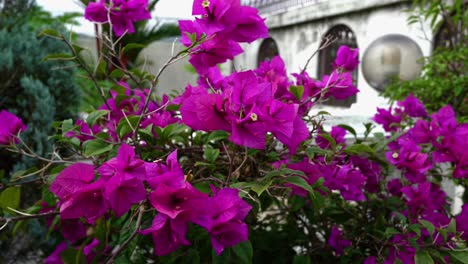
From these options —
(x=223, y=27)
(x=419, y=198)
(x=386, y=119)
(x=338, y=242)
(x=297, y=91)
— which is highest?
(x=223, y=27)

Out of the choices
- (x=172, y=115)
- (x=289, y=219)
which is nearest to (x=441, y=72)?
(x=289, y=219)

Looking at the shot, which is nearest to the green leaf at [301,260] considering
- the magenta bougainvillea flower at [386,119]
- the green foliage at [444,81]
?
the magenta bougainvillea flower at [386,119]

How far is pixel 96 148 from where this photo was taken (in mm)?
762

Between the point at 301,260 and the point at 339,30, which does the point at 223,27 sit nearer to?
the point at 301,260

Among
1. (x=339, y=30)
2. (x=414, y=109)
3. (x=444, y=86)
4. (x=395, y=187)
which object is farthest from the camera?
(x=339, y=30)

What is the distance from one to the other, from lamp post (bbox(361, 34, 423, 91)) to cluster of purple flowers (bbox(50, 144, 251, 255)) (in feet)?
14.4

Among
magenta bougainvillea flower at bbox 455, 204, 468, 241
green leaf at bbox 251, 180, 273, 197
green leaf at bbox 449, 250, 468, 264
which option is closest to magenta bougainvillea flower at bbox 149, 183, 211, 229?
green leaf at bbox 251, 180, 273, 197

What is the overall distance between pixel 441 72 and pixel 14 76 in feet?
5.54

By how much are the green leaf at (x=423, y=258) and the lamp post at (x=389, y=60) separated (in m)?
4.12

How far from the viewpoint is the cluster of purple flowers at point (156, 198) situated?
537mm

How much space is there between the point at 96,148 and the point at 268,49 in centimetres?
720

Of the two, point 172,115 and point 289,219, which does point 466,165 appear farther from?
point 172,115

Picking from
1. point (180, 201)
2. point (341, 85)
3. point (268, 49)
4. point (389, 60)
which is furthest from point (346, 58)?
point (268, 49)

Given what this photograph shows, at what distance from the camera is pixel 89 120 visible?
83 cm
